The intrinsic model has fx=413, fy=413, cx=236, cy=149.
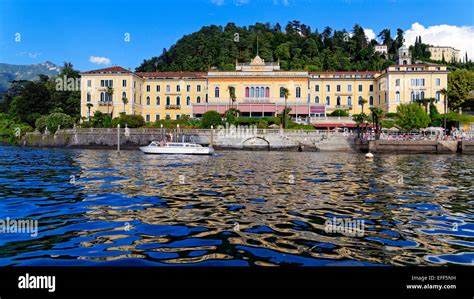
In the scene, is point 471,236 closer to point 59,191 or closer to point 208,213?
point 208,213

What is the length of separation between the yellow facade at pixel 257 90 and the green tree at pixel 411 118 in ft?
37.5

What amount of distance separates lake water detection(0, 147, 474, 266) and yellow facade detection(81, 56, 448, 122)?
56.8 m

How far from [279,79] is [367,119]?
20759mm

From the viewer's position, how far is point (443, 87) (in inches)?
2881

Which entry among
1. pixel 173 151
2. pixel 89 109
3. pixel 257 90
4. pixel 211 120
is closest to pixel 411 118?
pixel 257 90

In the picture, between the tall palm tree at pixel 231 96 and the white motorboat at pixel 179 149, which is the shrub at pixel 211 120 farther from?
the white motorboat at pixel 179 149

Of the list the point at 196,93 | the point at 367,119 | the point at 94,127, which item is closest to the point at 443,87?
the point at 367,119

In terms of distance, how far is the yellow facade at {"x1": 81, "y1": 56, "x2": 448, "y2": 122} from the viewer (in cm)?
7362

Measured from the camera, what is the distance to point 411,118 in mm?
61094

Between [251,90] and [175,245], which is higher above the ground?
[251,90]

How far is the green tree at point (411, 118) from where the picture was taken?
200 feet

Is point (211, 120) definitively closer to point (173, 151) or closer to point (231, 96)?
point (231, 96)

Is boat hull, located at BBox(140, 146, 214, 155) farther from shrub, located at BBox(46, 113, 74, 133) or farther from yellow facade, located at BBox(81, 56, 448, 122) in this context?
yellow facade, located at BBox(81, 56, 448, 122)

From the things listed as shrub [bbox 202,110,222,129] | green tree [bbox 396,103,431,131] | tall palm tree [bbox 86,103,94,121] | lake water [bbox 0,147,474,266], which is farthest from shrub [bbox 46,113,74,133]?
green tree [bbox 396,103,431,131]
